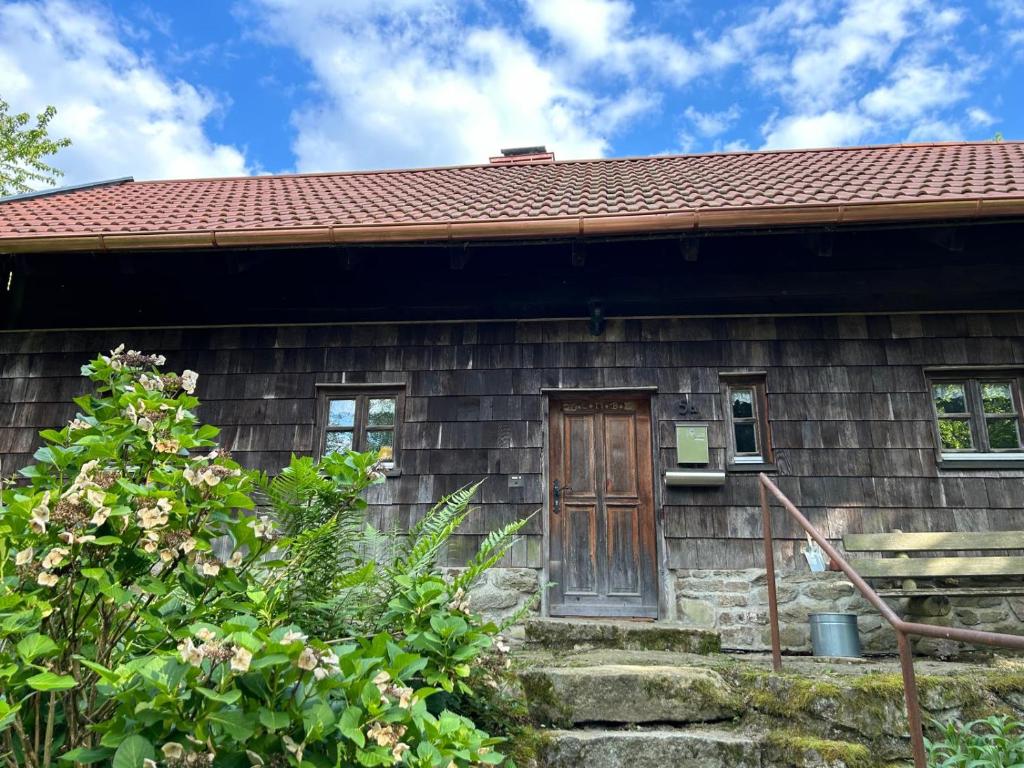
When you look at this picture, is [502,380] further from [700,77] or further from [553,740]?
[700,77]

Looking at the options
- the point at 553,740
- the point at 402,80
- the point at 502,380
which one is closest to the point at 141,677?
the point at 553,740

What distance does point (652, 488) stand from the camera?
516cm

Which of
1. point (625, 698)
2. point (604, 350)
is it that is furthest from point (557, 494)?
point (625, 698)

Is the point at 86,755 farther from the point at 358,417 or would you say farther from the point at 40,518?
the point at 358,417

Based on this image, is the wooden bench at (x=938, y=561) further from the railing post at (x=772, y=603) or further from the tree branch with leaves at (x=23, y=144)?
the tree branch with leaves at (x=23, y=144)

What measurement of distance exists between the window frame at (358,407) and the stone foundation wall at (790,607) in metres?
2.61

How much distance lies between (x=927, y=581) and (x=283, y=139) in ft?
69.8

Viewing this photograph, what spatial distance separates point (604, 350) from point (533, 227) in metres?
1.21

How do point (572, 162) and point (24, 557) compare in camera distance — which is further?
point (572, 162)

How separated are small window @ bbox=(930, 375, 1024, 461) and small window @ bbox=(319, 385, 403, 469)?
4394 mm

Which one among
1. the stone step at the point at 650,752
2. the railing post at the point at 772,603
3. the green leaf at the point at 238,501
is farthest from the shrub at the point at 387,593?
the railing post at the point at 772,603

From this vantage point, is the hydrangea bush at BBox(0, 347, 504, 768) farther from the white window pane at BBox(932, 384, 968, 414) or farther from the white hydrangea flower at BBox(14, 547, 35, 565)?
the white window pane at BBox(932, 384, 968, 414)

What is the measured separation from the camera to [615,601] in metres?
4.99

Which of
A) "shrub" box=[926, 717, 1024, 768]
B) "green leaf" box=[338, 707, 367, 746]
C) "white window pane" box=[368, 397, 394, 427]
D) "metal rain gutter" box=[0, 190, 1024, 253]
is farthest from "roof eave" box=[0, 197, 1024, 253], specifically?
"green leaf" box=[338, 707, 367, 746]
